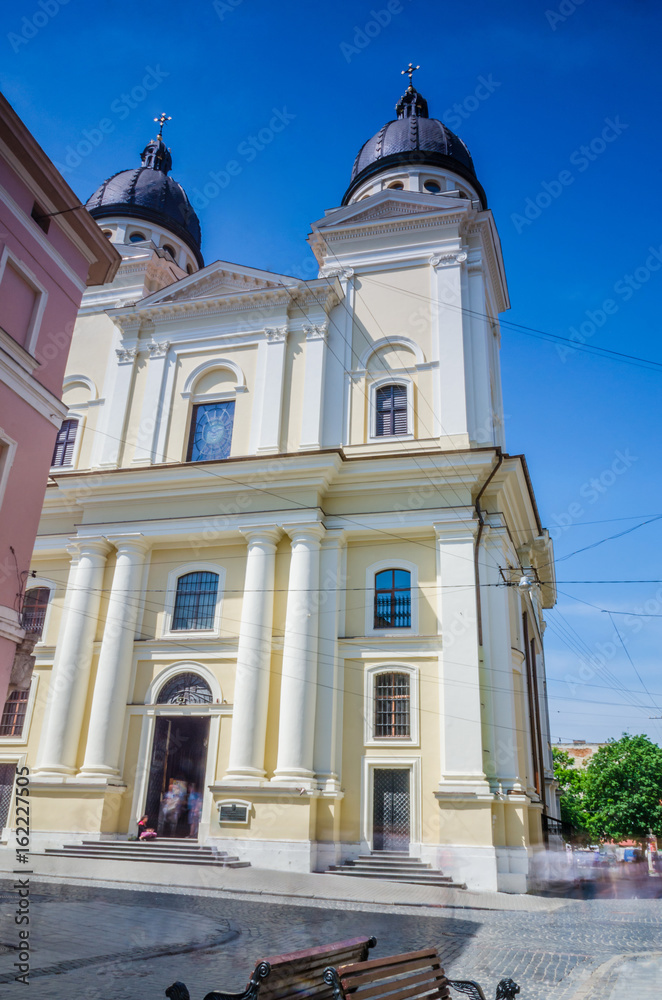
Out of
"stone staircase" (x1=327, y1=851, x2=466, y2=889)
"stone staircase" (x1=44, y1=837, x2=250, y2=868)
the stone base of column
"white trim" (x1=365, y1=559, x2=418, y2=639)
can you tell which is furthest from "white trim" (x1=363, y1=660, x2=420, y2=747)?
"stone staircase" (x1=44, y1=837, x2=250, y2=868)

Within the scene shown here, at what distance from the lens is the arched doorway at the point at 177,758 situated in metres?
21.9

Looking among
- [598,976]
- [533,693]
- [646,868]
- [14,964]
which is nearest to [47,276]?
[14,964]

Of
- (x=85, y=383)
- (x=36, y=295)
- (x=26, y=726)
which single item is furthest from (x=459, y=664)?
(x=85, y=383)

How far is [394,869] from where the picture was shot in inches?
752

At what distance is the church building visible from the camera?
20547 millimetres

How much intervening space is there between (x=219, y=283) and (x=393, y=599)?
13447 mm

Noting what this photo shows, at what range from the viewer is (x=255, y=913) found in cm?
1302

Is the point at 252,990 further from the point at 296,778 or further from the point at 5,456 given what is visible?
the point at 296,778

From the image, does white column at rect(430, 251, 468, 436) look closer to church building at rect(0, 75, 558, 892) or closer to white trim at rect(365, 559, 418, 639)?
church building at rect(0, 75, 558, 892)

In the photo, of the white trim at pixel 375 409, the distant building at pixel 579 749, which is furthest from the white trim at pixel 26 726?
the distant building at pixel 579 749

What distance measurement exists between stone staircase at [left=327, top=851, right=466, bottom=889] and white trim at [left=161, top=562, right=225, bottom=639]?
752cm

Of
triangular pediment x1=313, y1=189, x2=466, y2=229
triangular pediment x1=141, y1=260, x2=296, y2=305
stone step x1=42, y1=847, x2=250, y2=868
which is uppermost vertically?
triangular pediment x1=313, y1=189, x2=466, y2=229

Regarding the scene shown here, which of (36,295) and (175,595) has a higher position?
(36,295)

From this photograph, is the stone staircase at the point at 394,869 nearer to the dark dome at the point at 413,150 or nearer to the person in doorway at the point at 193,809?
the person in doorway at the point at 193,809
